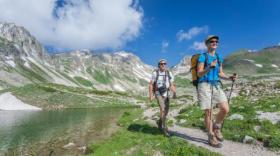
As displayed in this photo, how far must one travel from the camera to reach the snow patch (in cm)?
8544

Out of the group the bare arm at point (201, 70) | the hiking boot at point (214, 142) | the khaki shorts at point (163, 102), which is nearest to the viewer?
the bare arm at point (201, 70)

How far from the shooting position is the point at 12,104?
88438 mm

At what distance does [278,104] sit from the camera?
24.0 metres

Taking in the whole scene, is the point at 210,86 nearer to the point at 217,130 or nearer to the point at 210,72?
the point at 210,72

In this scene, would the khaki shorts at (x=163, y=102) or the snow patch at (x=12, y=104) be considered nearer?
the khaki shorts at (x=163, y=102)

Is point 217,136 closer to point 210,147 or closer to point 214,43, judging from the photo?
point 210,147

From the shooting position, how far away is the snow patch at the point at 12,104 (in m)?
85.4

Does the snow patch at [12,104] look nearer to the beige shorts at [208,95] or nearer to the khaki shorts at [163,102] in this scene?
the khaki shorts at [163,102]

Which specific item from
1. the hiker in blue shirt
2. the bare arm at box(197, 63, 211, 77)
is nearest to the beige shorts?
the hiker in blue shirt

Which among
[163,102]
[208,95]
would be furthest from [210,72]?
[163,102]

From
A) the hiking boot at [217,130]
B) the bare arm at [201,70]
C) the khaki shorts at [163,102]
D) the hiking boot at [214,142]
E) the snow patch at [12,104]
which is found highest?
the snow patch at [12,104]

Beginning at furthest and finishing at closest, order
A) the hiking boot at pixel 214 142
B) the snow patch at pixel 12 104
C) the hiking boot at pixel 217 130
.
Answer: the snow patch at pixel 12 104 < the hiking boot at pixel 217 130 < the hiking boot at pixel 214 142

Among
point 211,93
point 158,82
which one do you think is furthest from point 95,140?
point 211,93

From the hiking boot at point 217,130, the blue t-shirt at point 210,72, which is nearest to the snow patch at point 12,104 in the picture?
the hiking boot at point 217,130
